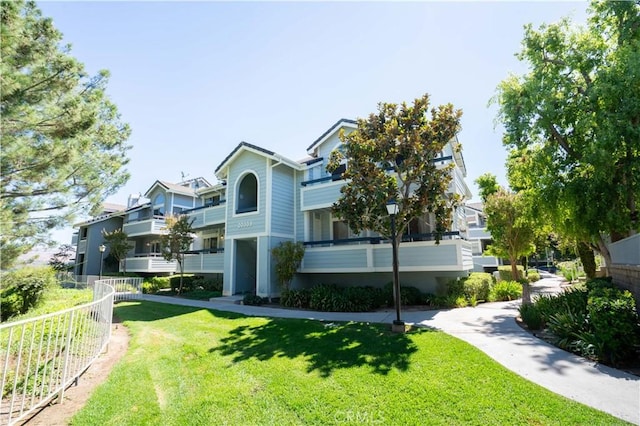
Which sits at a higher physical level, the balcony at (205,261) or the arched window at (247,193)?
the arched window at (247,193)

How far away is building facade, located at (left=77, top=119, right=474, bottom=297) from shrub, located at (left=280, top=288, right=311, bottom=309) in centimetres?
178

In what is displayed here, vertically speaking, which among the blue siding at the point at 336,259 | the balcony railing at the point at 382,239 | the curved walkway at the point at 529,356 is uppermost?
the balcony railing at the point at 382,239

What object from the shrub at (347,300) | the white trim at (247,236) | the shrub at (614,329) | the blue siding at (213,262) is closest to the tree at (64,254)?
the blue siding at (213,262)

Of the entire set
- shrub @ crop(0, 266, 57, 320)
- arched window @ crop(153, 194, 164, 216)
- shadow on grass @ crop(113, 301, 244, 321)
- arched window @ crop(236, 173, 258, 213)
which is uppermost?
arched window @ crop(153, 194, 164, 216)

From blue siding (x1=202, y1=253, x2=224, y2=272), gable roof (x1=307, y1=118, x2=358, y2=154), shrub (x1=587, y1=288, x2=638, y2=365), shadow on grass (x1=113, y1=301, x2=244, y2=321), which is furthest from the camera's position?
blue siding (x1=202, y1=253, x2=224, y2=272)

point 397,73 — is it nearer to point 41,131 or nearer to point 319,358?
point 319,358

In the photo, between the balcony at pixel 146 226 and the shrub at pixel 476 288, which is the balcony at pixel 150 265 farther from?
the shrub at pixel 476 288

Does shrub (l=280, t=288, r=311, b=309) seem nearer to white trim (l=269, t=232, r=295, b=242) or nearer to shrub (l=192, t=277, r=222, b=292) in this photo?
white trim (l=269, t=232, r=295, b=242)

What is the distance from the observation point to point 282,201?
16.8m

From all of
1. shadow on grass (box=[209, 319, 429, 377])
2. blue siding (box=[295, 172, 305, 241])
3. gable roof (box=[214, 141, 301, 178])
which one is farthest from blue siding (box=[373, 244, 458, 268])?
gable roof (box=[214, 141, 301, 178])

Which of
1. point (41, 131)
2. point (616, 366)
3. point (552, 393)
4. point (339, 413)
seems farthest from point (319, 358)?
point (41, 131)

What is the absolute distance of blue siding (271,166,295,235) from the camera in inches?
637

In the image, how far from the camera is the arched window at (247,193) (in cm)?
1816

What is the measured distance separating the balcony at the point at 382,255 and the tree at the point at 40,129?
10.1m
